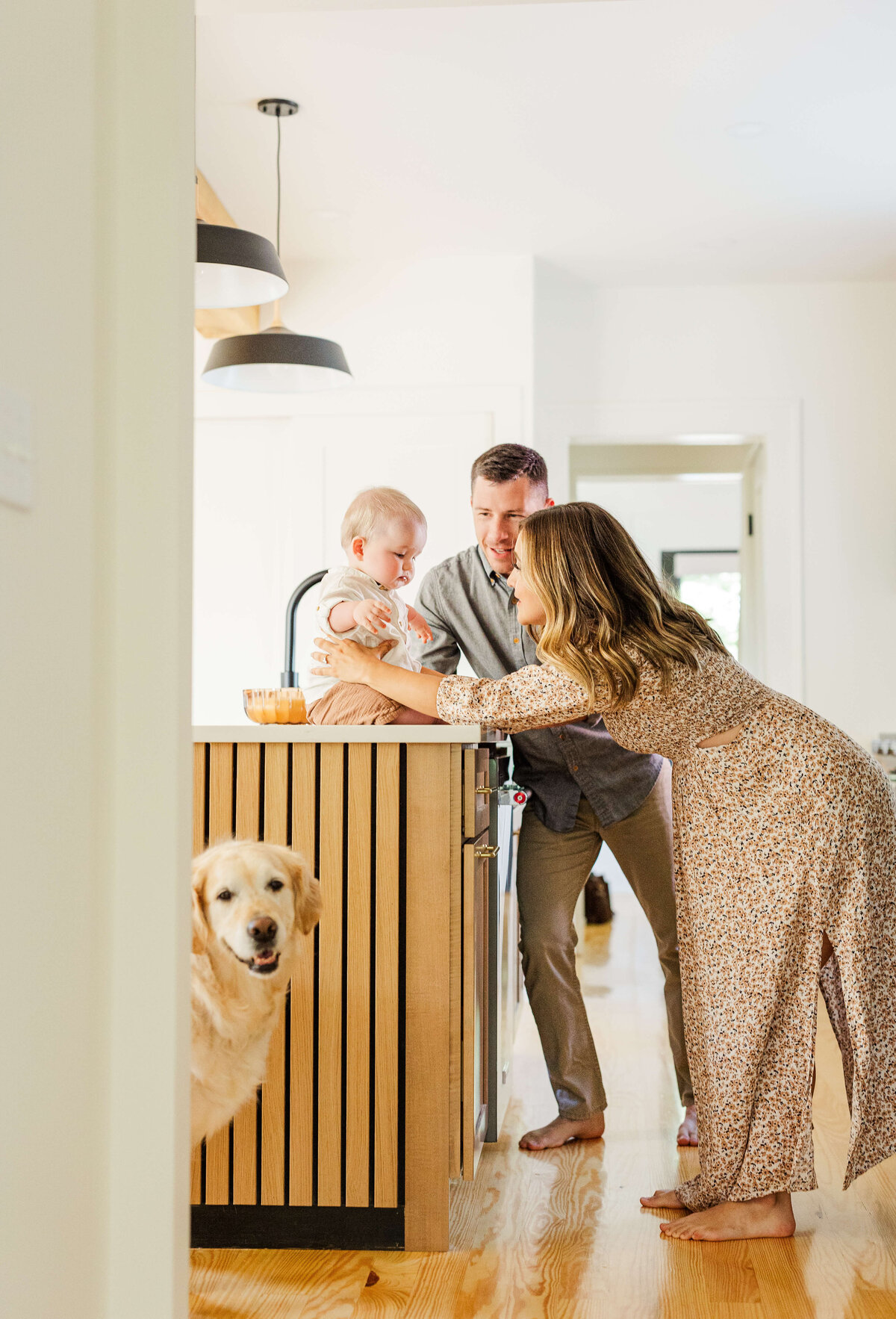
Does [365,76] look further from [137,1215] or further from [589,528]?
[137,1215]

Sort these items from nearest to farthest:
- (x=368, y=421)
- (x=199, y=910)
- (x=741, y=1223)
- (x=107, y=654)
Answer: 1. (x=107, y=654)
2. (x=199, y=910)
3. (x=741, y=1223)
4. (x=368, y=421)

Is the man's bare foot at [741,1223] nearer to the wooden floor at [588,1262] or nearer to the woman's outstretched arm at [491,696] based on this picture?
the wooden floor at [588,1262]

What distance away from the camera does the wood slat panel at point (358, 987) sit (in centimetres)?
186

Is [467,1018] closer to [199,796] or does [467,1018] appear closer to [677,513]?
[199,796]

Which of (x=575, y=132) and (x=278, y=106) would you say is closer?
(x=278, y=106)

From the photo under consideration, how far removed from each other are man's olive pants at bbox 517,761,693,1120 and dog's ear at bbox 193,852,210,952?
962 mm

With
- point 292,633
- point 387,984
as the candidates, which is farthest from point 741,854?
point 292,633

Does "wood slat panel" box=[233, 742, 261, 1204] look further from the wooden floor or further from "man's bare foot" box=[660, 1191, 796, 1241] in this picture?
"man's bare foot" box=[660, 1191, 796, 1241]

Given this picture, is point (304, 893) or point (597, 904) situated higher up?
point (304, 893)

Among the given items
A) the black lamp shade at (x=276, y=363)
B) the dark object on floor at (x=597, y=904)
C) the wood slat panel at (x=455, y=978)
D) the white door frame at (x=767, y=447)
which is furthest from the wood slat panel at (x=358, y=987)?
the dark object on floor at (x=597, y=904)

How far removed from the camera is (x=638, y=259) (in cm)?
438

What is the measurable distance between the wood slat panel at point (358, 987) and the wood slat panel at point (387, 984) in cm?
1

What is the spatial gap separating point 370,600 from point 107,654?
41.9 inches

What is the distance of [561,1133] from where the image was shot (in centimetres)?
246
